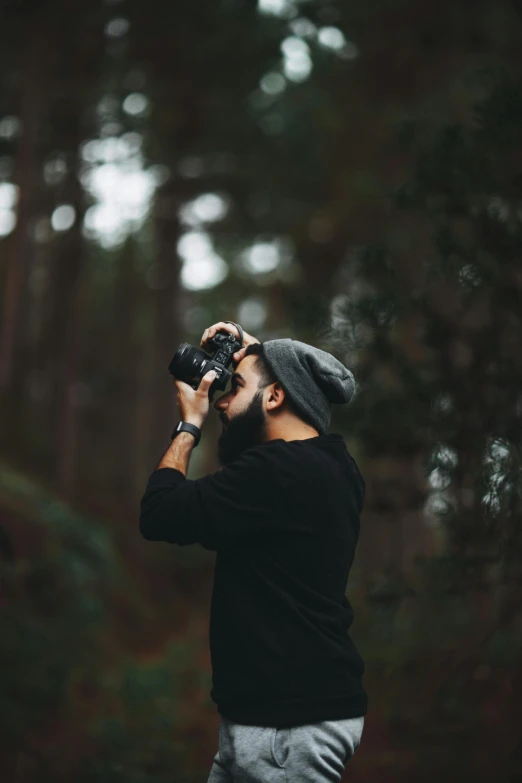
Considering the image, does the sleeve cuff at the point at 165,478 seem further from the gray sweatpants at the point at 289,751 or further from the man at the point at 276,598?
the gray sweatpants at the point at 289,751

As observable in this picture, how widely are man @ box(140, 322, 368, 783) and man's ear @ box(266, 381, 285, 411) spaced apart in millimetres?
160

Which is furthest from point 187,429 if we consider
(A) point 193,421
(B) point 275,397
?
(B) point 275,397

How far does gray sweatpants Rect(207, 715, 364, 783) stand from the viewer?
2.57m

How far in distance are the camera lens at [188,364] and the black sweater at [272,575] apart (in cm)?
41

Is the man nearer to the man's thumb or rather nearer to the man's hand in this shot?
the man's hand

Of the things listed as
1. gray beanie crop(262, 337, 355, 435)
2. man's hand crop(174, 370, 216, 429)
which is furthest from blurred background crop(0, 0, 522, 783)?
man's hand crop(174, 370, 216, 429)

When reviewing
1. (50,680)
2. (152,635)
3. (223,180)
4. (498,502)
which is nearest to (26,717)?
(50,680)

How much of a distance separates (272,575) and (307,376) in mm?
710

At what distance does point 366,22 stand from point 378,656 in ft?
23.0

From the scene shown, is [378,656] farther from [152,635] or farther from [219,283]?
[219,283]

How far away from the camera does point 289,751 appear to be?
2.58 meters

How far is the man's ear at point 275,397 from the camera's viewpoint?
115 inches

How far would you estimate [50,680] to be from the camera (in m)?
6.67

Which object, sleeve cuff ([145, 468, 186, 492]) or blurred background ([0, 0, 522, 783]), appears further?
blurred background ([0, 0, 522, 783])
